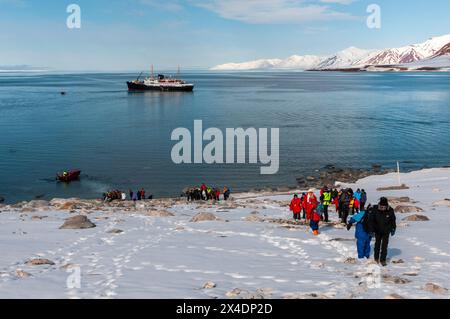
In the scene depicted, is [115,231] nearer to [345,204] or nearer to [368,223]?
[368,223]

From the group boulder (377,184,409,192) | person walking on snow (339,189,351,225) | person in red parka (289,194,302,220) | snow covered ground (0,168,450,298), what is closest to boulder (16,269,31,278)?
snow covered ground (0,168,450,298)

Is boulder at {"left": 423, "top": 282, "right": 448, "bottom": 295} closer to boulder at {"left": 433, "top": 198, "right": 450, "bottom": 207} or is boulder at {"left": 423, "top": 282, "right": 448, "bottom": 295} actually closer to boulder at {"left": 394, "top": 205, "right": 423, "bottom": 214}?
boulder at {"left": 394, "top": 205, "right": 423, "bottom": 214}

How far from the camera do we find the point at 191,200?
27.3 m

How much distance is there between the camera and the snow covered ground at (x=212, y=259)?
27.7 feet

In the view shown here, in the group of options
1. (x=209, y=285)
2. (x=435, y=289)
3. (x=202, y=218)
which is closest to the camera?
(x=435, y=289)

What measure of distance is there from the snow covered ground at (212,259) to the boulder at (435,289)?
5cm

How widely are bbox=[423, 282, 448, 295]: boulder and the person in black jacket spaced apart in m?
2.01

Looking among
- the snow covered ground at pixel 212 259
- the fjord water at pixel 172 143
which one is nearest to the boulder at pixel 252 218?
the snow covered ground at pixel 212 259

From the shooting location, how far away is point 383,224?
1068 cm

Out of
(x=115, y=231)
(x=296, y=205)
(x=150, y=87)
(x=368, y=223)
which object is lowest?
(x=115, y=231)

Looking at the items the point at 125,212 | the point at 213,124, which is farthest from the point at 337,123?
the point at 125,212

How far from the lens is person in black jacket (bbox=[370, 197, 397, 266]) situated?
10.6 m

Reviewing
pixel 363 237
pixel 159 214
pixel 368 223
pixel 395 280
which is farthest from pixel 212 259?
pixel 159 214

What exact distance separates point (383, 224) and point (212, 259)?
3.96m
